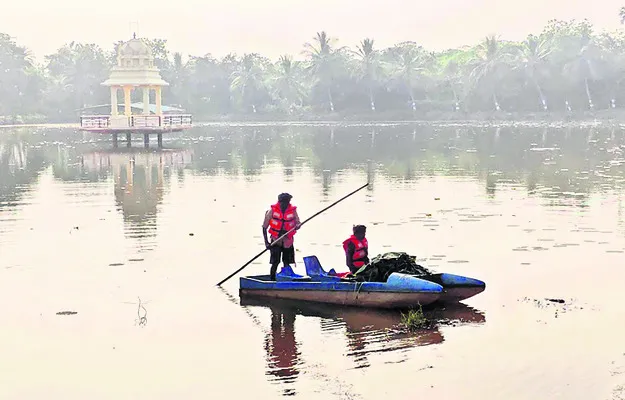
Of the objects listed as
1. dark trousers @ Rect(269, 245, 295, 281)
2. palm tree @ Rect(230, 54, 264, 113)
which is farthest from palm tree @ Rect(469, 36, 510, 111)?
dark trousers @ Rect(269, 245, 295, 281)

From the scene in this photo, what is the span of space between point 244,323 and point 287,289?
1081 millimetres

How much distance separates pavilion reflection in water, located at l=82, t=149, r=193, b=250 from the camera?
24069 mm

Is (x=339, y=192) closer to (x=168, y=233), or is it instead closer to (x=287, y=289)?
(x=168, y=233)

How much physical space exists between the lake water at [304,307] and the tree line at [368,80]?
6777cm

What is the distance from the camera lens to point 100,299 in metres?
15.5

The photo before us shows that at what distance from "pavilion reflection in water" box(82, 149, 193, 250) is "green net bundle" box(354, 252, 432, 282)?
727 centimetres

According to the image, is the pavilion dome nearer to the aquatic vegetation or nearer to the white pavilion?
the white pavilion

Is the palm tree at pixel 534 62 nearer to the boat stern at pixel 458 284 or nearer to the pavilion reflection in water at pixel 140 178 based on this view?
the pavilion reflection in water at pixel 140 178

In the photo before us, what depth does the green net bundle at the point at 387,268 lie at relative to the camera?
14234 millimetres

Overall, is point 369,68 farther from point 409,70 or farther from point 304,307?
point 304,307

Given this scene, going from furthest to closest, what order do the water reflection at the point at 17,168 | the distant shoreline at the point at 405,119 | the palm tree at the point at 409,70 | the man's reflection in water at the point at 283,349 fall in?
the palm tree at the point at 409,70, the distant shoreline at the point at 405,119, the water reflection at the point at 17,168, the man's reflection in water at the point at 283,349

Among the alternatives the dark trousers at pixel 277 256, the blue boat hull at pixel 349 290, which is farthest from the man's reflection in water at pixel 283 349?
the dark trousers at pixel 277 256

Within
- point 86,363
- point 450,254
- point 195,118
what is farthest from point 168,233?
point 195,118

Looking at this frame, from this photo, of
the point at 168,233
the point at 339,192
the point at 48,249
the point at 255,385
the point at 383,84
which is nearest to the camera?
the point at 255,385
